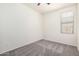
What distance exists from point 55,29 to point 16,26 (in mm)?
2690

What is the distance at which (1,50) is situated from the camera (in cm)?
221

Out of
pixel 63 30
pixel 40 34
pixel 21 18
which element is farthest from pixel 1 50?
pixel 63 30

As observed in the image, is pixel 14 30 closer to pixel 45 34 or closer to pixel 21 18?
pixel 21 18

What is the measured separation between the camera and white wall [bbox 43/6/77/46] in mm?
3088

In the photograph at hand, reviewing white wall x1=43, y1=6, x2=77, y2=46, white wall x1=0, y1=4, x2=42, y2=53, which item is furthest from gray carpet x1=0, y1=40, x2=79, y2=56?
white wall x1=43, y1=6, x2=77, y2=46

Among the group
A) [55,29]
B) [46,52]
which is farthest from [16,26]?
[55,29]

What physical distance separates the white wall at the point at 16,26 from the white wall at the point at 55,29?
1.10m

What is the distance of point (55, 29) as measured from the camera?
3.86 m

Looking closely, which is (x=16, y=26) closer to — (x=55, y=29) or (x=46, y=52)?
(x=46, y=52)

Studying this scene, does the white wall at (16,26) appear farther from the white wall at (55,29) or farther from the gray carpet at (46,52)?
the white wall at (55,29)

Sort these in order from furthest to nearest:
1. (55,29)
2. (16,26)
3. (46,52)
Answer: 1. (55,29)
2. (16,26)
3. (46,52)

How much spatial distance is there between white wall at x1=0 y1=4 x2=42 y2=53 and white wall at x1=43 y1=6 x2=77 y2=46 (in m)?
1.10

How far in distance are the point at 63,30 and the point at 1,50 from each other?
3.58m

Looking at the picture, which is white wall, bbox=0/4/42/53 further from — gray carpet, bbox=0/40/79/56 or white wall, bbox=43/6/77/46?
white wall, bbox=43/6/77/46
